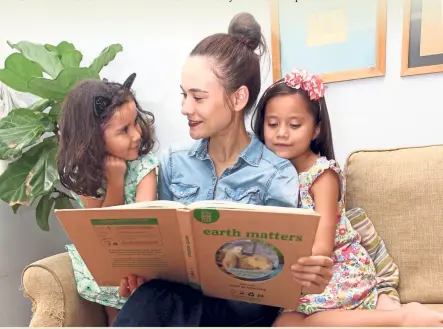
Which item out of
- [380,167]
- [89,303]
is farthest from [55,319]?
[380,167]

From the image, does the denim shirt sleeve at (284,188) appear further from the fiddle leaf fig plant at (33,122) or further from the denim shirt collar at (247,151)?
the fiddle leaf fig plant at (33,122)

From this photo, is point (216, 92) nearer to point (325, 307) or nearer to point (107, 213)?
point (107, 213)

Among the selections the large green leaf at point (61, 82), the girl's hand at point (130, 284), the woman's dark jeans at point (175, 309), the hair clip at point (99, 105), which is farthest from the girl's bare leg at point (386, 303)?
the large green leaf at point (61, 82)

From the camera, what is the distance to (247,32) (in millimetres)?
1125

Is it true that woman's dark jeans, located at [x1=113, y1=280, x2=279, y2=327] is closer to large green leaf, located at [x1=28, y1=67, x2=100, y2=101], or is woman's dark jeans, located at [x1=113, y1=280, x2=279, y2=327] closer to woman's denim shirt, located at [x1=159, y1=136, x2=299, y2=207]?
woman's denim shirt, located at [x1=159, y1=136, x2=299, y2=207]

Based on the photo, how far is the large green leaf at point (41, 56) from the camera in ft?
4.60

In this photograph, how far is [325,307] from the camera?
1.00m

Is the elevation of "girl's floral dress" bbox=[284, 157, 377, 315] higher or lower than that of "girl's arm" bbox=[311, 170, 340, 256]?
lower

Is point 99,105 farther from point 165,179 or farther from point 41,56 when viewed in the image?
point 41,56

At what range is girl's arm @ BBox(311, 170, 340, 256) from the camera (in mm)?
975

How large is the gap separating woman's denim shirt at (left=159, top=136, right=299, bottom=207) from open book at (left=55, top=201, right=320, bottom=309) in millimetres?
227

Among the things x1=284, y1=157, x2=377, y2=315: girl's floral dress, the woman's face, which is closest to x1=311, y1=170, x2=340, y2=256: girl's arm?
x1=284, y1=157, x2=377, y2=315: girl's floral dress

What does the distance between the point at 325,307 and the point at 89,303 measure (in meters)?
0.62

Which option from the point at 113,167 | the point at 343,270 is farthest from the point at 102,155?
the point at 343,270
